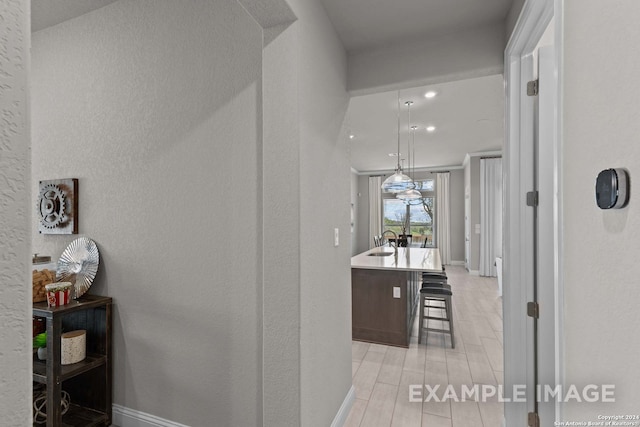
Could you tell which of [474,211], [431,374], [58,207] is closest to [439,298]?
[431,374]

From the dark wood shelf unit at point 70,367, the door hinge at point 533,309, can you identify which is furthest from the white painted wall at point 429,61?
the dark wood shelf unit at point 70,367

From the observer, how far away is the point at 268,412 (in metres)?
1.43

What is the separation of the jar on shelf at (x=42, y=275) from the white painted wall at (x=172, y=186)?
0.46 feet

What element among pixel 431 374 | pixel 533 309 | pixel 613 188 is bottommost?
pixel 431 374

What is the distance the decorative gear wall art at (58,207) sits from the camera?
2182 mm

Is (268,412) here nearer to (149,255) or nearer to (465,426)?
(149,255)

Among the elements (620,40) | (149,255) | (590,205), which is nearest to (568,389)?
(590,205)

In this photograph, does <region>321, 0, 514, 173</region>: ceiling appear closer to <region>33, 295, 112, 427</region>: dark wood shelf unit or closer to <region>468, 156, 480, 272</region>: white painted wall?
<region>468, 156, 480, 272</region>: white painted wall

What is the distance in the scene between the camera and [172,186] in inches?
74.4

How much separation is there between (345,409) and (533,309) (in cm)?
141

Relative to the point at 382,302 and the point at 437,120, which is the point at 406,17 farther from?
the point at 437,120

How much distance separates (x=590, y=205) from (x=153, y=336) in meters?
2.30

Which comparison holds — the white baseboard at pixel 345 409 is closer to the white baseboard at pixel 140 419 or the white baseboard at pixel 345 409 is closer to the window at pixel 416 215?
the white baseboard at pixel 140 419

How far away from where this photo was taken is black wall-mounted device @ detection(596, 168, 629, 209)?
2.03ft
